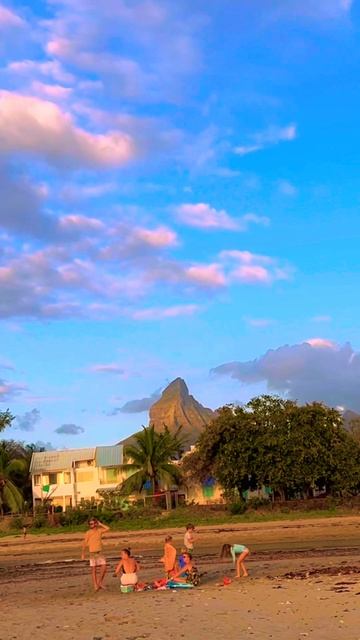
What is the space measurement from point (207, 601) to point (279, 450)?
30.6 metres

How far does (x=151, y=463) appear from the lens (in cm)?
5816

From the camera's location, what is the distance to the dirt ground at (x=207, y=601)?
1213cm

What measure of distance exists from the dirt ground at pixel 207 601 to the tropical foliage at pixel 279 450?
14065mm

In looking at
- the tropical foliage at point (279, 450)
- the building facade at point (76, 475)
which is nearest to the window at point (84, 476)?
the building facade at point (76, 475)

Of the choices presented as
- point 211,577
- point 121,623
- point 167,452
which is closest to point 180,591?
point 211,577

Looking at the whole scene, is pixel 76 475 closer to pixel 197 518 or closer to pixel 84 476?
pixel 84 476

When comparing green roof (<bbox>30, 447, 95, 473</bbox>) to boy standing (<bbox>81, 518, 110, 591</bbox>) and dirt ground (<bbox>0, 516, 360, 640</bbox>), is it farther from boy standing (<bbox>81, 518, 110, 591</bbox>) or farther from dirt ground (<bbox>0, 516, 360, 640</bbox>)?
boy standing (<bbox>81, 518, 110, 591</bbox>)

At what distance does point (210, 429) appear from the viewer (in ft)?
156

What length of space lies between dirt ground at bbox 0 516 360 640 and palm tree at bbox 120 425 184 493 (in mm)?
26541

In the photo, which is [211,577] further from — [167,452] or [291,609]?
[167,452]

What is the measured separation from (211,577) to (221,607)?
5944mm

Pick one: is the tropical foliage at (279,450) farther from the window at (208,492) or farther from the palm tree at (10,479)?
the palm tree at (10,479)

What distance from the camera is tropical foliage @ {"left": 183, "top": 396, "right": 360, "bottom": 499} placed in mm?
45375

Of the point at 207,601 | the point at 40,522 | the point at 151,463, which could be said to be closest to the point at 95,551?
the point at 207,601
